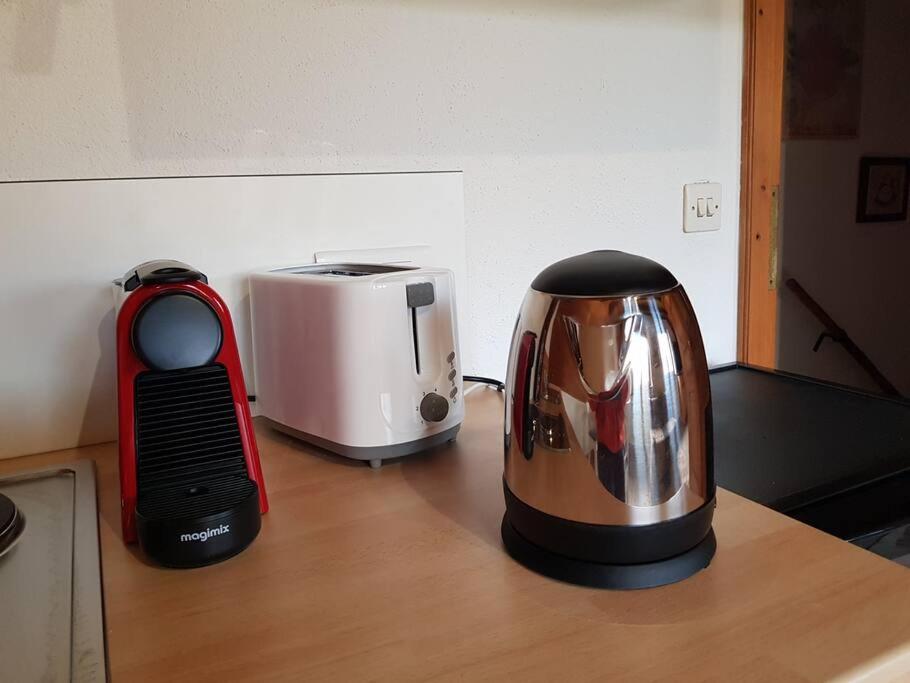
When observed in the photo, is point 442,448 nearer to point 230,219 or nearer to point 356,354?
point 356,354

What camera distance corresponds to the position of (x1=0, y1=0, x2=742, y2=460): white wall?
2.65ft

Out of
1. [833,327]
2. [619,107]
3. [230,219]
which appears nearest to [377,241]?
[230,219]

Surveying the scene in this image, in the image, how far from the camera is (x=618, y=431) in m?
A: 0.51

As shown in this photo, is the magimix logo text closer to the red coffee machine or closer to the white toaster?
the red coffee machine

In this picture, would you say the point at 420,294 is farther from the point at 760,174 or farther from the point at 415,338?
the point at 760,174

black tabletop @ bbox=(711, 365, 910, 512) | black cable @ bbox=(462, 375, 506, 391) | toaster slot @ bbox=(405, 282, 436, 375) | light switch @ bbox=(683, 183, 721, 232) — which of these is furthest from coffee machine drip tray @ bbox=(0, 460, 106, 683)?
light switch @ bbox=(683, 183, 721, 232)

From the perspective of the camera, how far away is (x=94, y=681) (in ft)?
1.40

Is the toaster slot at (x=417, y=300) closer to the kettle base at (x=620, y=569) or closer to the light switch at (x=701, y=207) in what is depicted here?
the kettle base at (x=620, y=569)

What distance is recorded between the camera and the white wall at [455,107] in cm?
81

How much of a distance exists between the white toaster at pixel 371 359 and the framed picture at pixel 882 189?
83.7 inches

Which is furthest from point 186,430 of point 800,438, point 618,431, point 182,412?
point 800,438

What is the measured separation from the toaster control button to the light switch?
67 cm

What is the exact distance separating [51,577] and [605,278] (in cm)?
50

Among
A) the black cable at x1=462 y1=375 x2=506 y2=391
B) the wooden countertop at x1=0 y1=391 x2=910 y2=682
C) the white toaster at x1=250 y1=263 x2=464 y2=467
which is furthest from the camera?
the black cable at x1=462 y1=375 x2=506 y2=391
